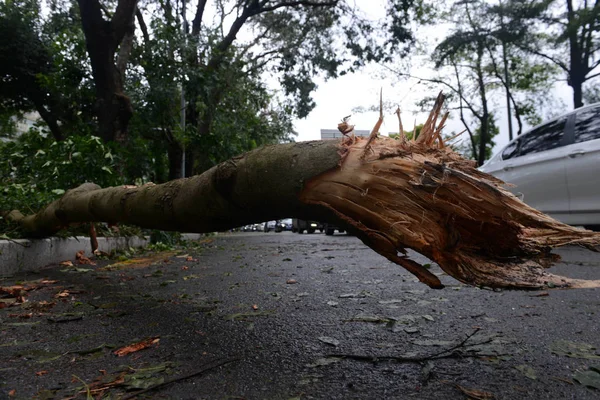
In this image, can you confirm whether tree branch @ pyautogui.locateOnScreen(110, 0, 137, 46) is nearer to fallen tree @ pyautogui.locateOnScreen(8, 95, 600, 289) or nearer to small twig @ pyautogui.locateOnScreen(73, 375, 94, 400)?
fallen tree @ pyautogui.locateOnScreen(8, 95, 600, 289)

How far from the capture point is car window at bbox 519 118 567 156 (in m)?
5.63

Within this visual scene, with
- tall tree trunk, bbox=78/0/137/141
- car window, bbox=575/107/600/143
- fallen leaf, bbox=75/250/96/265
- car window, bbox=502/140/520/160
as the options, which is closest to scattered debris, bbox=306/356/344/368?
car window, bbox=575/107/600/143

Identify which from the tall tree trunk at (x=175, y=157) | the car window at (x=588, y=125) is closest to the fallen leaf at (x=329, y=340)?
the car window at (x=588, y=125)

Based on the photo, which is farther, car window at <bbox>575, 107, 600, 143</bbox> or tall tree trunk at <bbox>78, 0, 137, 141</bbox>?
tall tree trunk at <bbox>78, 0, 137, 141</bbox>

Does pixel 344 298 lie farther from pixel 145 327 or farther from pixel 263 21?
pixel 263 21

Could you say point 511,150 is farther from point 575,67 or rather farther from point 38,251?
point 575,67

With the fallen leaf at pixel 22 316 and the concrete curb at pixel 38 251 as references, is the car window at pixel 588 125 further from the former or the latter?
the concrete curb at pixel 38 251

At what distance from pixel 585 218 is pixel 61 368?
5.18 metres

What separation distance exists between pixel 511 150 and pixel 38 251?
249 inches

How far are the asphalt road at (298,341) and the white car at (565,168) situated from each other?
1166 millimetres

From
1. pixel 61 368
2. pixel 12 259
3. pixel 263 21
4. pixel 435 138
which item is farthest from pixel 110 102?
pixel 263 21

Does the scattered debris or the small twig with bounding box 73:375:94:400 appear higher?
the small twig with bounding box 73:375:94:400

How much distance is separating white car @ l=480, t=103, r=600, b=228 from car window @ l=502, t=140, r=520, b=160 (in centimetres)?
20

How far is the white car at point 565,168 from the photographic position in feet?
16.4
